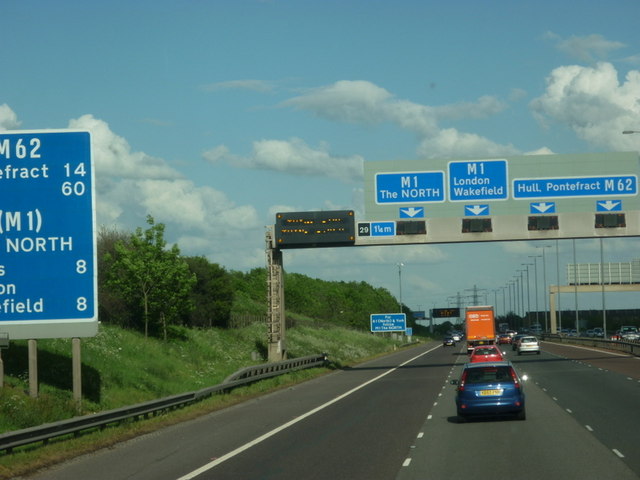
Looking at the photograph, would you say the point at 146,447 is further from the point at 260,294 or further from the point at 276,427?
the point at 260,294

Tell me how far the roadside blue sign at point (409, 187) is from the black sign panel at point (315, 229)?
2395 millimetres

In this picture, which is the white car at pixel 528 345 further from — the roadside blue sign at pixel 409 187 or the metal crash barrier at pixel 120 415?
the metal crash barrier at pixel 120 415

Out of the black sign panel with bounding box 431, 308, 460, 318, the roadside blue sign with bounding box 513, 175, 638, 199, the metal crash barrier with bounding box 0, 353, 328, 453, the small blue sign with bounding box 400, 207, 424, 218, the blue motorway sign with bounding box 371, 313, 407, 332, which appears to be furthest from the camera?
the black sign panel with bounding box 431, 308, 460, 318

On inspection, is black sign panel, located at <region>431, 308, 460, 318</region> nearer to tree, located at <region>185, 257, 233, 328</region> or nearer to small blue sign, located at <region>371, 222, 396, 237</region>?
tree, located at <region>185, 257, 233, 328</region>

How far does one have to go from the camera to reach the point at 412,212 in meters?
46.8

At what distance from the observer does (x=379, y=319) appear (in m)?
95.3

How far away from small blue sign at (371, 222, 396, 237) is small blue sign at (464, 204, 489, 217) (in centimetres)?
351

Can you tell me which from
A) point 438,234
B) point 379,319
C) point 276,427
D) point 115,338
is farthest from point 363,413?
point 379,319

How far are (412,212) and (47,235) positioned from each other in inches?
949

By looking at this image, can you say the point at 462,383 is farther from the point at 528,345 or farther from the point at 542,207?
the point at 528,345

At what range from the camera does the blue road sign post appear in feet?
82.8

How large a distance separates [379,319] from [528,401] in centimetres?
6555

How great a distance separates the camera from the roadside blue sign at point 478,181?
46375mm

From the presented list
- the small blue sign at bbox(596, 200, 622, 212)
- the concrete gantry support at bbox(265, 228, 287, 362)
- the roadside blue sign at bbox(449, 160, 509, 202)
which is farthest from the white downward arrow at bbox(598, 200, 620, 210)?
the concrete gantry support at bbox(265, 228, 287, 362)
